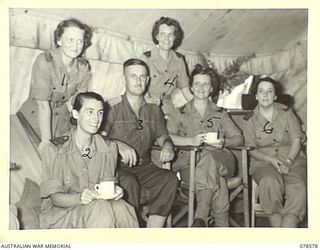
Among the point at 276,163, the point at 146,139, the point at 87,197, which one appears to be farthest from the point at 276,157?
the point at 87,197

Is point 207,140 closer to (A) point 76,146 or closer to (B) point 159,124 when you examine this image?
(B) point 159,124

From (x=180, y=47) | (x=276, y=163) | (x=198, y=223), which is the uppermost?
(x=180, y=47)

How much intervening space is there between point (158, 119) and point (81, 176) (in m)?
0.18

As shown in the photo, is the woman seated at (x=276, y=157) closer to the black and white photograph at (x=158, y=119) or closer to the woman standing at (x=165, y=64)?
the black and white photograph at (x=158, y=119)

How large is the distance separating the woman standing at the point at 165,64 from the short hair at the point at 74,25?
0.35 feet

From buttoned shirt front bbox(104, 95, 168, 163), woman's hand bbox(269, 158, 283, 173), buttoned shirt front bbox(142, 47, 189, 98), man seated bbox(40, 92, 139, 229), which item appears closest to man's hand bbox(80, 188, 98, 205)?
man seated bbox(40, 92, 139, 229)

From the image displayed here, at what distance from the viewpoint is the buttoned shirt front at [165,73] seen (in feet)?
3.62

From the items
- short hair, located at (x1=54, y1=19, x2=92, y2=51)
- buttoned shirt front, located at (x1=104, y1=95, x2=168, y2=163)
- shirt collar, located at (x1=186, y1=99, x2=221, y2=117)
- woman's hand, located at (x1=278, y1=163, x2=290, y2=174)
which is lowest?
woman's hand, located at (x1=278, y1=163, x2=290, y2=174)

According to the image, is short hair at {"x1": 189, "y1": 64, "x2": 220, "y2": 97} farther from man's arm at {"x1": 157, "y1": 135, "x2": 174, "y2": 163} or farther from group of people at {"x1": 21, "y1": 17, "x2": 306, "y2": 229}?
man's arm at {"x1": 157, "y1": 135, "x2": 174, "y2": 163}

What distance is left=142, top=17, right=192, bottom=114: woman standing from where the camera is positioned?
3.61ft

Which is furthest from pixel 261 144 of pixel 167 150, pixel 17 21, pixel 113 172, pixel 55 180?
pixel 17 21

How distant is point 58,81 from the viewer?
3.59 ft

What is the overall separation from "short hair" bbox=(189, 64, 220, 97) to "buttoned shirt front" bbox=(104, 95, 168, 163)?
0.09 m

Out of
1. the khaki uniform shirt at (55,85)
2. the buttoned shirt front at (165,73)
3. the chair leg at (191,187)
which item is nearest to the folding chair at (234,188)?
the chair leg at (191,187)
